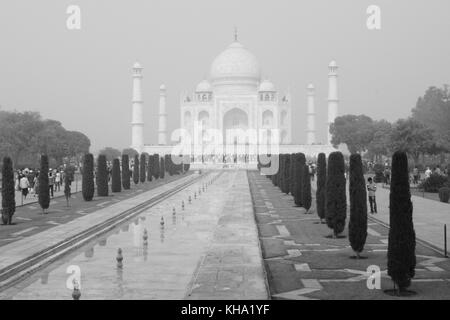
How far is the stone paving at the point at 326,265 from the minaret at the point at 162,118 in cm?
5938

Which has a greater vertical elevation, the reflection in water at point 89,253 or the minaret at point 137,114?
the minaret at point 137,114

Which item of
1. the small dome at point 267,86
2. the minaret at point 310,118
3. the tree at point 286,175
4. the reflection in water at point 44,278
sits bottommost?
the reflection in water at point 44,278

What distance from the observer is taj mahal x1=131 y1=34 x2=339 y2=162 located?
7012cm

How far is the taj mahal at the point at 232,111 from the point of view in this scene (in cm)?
7012

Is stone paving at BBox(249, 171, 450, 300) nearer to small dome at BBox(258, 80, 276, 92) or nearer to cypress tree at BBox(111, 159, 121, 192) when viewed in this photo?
cypress tree at BBox(111, 159, 121, 192)

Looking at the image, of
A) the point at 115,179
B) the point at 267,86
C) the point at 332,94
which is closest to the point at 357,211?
the point at 115,179

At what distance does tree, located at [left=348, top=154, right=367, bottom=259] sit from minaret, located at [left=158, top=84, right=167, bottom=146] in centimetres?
6363

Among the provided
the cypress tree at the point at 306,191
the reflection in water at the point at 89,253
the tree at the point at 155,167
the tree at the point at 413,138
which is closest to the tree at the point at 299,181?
the cypress tree at the point at 306,191

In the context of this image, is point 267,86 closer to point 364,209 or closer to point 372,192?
point 372,192

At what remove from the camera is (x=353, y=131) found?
60219mm

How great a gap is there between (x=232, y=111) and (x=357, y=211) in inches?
2607

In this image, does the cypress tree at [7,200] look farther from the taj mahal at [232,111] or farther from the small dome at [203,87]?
the small dome at [203,87]

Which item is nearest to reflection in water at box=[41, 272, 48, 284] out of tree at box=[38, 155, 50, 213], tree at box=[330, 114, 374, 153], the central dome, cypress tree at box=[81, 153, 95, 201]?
tree at box=[38, 155, 50, 213]
